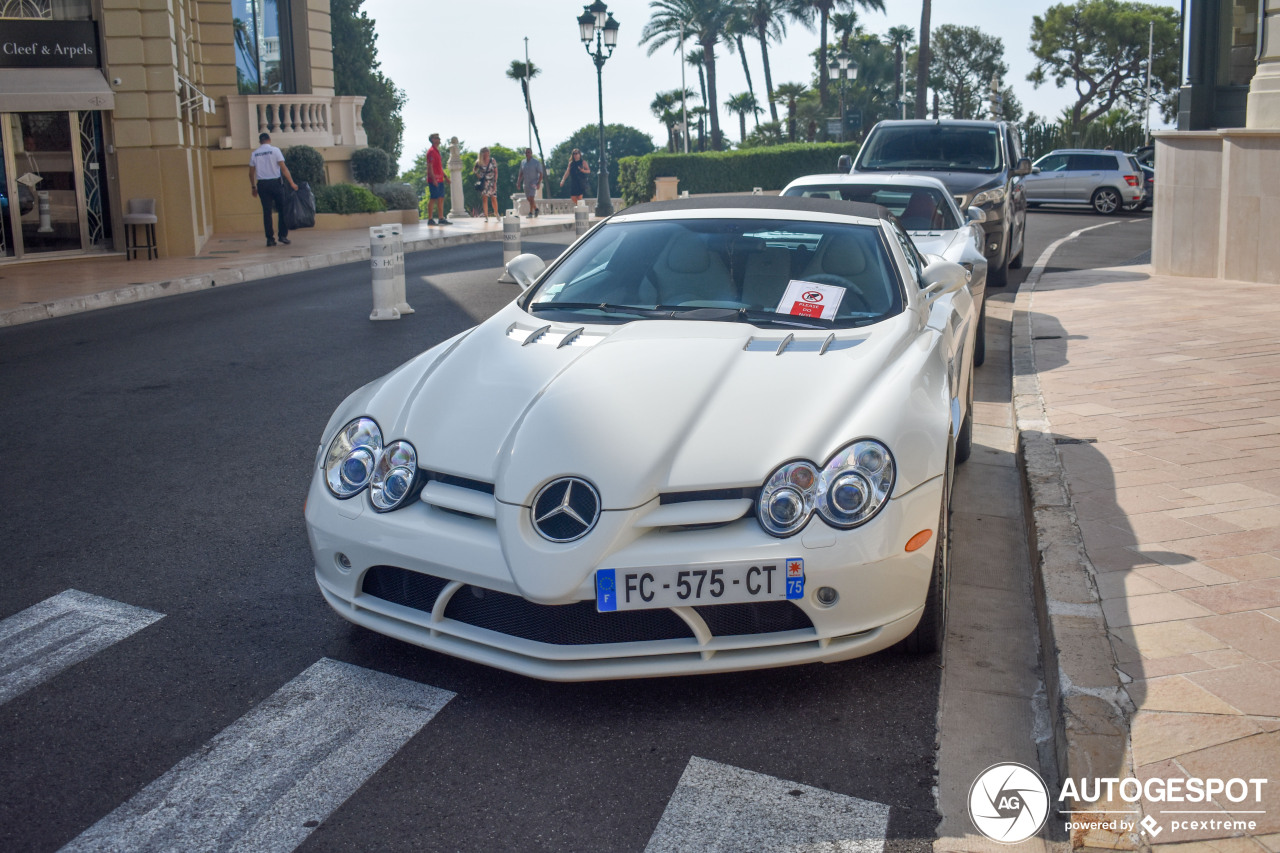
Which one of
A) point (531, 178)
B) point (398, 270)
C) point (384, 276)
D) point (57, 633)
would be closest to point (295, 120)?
point (531, 178)

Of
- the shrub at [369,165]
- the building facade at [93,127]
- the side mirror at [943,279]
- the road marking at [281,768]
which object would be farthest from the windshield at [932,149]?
the shrub at [369,165]

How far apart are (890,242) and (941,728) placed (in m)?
2.41

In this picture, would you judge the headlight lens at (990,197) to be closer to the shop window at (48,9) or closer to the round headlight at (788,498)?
the round headlight at (788,498)

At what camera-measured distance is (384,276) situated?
1159 centimetres

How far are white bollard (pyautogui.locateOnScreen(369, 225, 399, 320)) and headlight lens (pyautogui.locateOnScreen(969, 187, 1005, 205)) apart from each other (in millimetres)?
5644

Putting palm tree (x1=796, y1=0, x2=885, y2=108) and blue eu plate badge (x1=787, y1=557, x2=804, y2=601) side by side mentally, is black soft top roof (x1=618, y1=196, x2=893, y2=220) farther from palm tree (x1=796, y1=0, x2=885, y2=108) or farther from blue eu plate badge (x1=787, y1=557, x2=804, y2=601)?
palm tree (x1=796, y1=0, x2=885, y2=108)

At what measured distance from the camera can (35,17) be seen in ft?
58.9

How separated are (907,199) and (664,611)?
7895 mm

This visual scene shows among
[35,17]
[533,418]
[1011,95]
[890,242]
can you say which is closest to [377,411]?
[533,418]

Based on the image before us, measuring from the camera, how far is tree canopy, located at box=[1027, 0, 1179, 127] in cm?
7100

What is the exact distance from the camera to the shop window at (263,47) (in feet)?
86.5

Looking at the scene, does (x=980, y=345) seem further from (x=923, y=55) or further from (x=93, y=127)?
(x=923, y=55)

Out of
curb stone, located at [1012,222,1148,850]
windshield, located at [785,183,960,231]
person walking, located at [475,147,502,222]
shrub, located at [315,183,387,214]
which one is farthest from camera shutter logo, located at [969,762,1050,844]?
person walking, located at [475,147,502,222]

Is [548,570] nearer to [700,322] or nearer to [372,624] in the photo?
[372,624]
